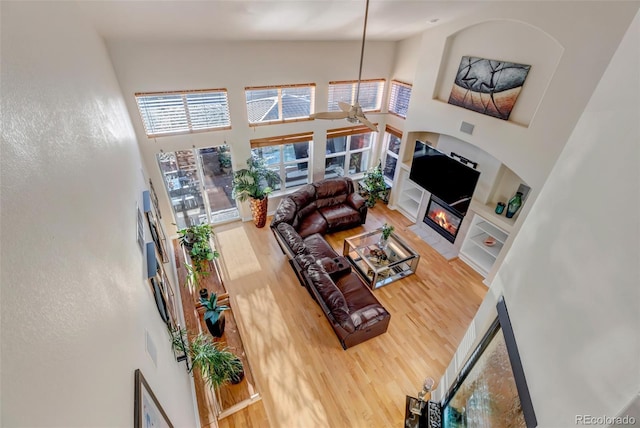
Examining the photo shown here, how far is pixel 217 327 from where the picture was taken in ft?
13.4

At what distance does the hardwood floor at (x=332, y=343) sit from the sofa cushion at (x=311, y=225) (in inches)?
25.7

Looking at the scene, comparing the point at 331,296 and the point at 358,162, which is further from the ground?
the point at 358,162

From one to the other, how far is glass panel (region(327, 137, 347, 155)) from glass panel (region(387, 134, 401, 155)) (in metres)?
1.20

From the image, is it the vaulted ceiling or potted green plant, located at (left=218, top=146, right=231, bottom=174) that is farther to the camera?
potted green plant, located at (left=218, top=146, right=231, bottom=174)

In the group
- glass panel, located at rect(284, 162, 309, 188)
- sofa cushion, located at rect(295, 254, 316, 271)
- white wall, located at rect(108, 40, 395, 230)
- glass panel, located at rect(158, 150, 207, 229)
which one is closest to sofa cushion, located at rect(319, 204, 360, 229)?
glass panel, located at rect(284, 162, 309, 188)

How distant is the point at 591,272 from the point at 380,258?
3935 millimetres

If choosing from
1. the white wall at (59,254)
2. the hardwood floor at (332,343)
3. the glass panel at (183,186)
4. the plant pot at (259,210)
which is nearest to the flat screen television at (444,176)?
the hardwood floor at (332,343)

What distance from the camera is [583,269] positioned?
1682mm

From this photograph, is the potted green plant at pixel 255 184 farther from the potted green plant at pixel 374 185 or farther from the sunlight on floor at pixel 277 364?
the potted green plant at pixel 374 185

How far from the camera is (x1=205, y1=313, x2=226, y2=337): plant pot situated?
3982 mm

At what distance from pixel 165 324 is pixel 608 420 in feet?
10.8

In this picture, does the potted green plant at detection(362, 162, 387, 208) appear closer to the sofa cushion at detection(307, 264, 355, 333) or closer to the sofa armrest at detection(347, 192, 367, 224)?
the sofa armrest at detection(347, 192, 367, 224)

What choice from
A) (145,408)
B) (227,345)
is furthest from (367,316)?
Result: (145,408)

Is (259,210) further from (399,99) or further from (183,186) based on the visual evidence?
(399,99)
